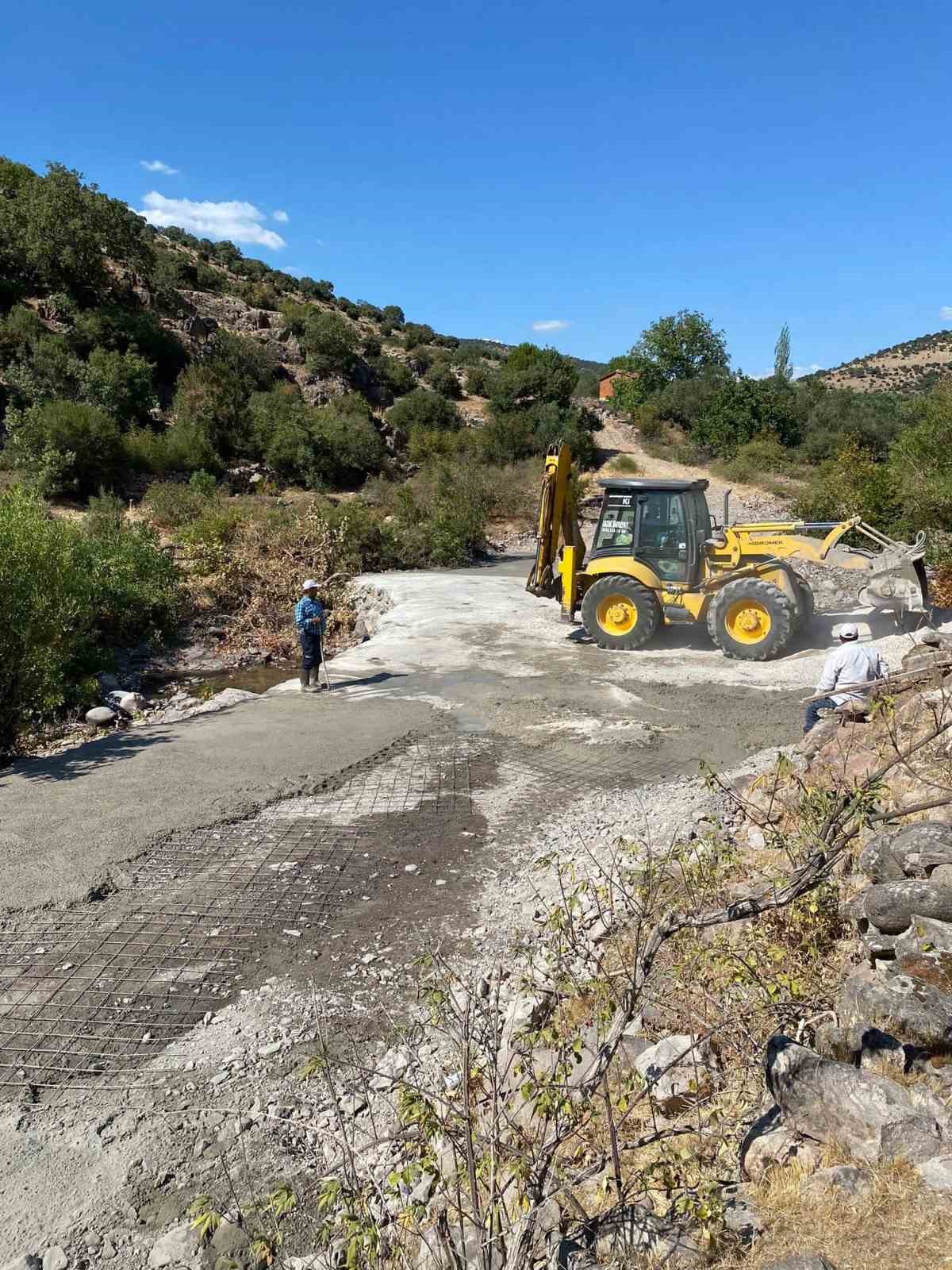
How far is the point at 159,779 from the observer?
7523 mm

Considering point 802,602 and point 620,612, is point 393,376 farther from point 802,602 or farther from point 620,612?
point 802,602

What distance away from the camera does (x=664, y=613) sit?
12227 mm

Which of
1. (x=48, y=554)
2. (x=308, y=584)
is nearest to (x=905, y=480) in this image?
(x=308, y=584)

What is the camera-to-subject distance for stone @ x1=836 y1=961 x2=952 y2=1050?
322 cm

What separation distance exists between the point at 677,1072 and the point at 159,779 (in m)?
5.38

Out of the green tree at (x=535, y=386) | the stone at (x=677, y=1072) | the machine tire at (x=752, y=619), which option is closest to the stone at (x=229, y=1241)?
the stone at (x=677, y=1072)

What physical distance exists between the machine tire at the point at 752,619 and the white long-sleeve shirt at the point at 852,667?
3954mm

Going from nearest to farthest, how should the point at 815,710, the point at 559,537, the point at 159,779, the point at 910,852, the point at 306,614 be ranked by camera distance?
the point at 910,852, the point at 159,779, the point at 815,710, the point at 306,614, the point at 559,537

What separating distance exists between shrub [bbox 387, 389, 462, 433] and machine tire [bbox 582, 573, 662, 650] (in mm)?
28834

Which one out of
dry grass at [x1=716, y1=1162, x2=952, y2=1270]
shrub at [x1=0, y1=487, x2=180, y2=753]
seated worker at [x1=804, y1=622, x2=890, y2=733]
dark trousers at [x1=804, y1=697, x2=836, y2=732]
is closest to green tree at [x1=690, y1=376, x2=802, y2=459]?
shrub at [x1=0, y1=487, x2=180, y2=753]

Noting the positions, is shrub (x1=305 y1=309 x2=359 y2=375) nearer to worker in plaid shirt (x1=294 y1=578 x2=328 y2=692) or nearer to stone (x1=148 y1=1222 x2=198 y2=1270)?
worker in plaid shirt (x1=294 y1=578 x2=328 y2=692)

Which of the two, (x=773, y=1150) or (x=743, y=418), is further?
(x=743, y=418)

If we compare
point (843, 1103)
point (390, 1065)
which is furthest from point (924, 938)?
point (390, 1065)

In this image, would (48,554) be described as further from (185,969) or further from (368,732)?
(185,969)
